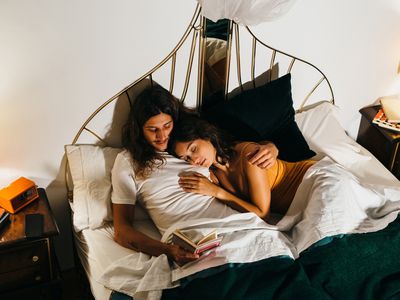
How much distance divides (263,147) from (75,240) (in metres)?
0.99

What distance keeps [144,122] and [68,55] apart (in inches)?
16.7

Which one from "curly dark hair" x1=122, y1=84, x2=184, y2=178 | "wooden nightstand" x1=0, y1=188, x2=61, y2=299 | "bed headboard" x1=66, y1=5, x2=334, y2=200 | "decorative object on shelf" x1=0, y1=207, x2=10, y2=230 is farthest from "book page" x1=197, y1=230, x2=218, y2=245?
"decorative object on shelf" x1=0, y1=207, x2=10, y2=230

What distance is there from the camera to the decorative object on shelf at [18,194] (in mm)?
1964

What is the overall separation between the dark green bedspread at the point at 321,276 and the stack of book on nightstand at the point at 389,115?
99 centimetres

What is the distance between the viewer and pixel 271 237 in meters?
1.92

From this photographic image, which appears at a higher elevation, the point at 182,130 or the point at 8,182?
the point at 182,130

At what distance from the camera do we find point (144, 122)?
208 cm

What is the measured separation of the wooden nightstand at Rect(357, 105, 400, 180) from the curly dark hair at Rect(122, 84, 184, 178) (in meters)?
1.34

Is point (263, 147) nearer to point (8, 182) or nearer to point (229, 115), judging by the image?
point (229, 115)

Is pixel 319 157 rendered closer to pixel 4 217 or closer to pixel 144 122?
pixel 144 122

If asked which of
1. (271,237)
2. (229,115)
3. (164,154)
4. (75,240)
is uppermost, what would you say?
(229,115)

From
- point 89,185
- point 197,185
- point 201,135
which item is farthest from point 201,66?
point 89,185

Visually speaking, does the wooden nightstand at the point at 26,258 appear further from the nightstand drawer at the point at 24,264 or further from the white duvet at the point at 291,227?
the white duvet at the point at 291,227

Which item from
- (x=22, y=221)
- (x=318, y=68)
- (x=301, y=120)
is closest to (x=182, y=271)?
(x=22, y=221)
